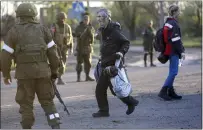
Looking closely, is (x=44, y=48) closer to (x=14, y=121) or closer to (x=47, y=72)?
(x=47, y=72)

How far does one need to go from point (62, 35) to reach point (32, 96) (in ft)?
21.6

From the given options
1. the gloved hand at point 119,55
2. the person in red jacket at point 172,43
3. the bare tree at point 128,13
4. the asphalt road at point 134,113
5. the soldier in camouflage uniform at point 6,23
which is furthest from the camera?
the bare tree at point 128,13

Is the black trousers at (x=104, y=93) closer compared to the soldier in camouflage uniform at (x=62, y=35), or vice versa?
the black trousers at (x=104, y=93)

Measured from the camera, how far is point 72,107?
9602 mm

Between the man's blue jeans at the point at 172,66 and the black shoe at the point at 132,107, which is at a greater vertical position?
the man's blue jeans at the point at 172,66

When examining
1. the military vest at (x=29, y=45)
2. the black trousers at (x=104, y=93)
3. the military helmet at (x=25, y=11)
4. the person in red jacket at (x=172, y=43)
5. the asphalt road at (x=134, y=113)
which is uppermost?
the military helmet at (x=25, y=11)

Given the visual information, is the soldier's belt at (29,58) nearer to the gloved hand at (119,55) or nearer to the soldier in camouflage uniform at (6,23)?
the gloved hand at (119,55)

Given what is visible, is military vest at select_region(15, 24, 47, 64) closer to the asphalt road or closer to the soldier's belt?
the soldier's belt

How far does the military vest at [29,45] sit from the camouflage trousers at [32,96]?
1.02 feet

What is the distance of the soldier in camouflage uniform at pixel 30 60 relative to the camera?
6.71 metres

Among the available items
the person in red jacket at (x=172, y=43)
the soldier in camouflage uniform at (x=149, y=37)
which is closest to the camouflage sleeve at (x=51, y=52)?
the person in red jacket at (x=172, y=43)

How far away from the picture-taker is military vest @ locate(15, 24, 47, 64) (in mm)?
6699

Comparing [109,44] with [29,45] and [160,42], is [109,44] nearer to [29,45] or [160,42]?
[29,45]

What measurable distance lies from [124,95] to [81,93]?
4.02 m
